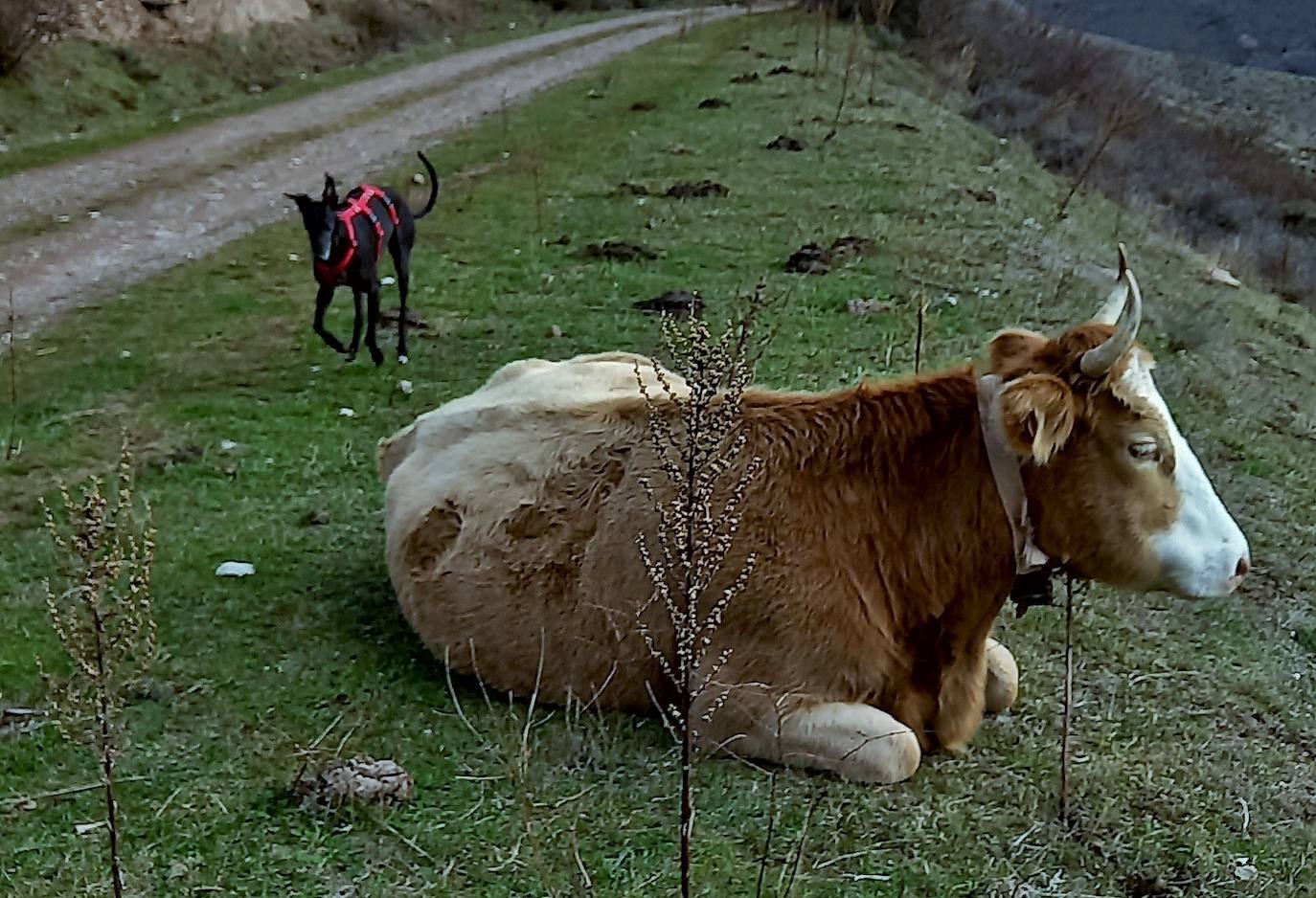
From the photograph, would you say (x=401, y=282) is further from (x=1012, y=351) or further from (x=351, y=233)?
(x=1012, y=351)

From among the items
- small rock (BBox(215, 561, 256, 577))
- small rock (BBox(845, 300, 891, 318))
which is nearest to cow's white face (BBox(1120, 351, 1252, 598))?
small rock (BBox(215, 561, 256, 577))

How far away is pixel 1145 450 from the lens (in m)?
4.73

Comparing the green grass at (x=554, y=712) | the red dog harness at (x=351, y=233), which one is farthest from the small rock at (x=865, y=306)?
the red dog harness at (x=351, y=233)

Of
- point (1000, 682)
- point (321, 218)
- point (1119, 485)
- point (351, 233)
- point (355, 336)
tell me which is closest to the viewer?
point (1119, 485)

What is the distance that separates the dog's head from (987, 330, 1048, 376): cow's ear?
14.9 feet

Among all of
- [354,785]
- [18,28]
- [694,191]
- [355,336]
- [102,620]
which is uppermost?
[102,620]

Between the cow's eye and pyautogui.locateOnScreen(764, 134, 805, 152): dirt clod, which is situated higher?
the cow's eye

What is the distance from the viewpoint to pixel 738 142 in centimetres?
1716

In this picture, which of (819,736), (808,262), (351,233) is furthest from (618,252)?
(819,736)

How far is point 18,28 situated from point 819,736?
17.2 m

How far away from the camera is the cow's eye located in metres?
4.72

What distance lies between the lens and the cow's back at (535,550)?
4891 millimetres

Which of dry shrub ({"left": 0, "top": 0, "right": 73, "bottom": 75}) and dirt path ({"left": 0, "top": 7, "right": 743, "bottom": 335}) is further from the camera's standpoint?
dry shrub ({"left": 0, "top": 0, "right": 73, "bottom": 75})

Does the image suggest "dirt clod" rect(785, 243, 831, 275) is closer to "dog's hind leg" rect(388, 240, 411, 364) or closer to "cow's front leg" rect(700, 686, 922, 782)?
"dog's hind leg" rect(388, 240, 411, 364)
